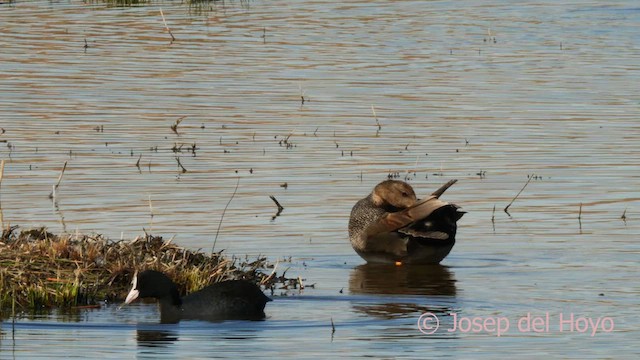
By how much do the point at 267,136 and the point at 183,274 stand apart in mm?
8703

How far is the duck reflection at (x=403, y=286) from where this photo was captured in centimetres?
1213

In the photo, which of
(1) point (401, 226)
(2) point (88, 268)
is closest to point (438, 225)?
(1) point (401, 226)

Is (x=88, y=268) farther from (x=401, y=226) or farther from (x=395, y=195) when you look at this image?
(x=395, y=195)

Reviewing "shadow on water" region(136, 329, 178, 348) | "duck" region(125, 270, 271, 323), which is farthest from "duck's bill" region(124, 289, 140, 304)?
"shadow on water" region(136, 329, 178, 348)

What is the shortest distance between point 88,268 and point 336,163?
23.2 ft

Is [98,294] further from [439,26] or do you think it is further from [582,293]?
[439,26]

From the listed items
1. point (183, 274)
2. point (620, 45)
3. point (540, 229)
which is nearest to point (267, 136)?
point (540, 229)

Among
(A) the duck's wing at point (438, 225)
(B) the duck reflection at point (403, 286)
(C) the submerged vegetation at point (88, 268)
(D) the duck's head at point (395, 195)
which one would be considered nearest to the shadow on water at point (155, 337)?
(C) the submerged vegetation at point (88, 268)

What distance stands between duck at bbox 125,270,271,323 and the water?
16 cm

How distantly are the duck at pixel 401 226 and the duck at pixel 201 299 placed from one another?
281cm

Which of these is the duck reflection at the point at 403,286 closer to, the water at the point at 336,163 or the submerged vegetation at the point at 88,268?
the water at the point at 336,163

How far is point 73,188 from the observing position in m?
17.1

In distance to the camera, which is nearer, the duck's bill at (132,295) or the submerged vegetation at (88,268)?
the duck's bill at (132,295)

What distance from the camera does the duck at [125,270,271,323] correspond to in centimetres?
1148
